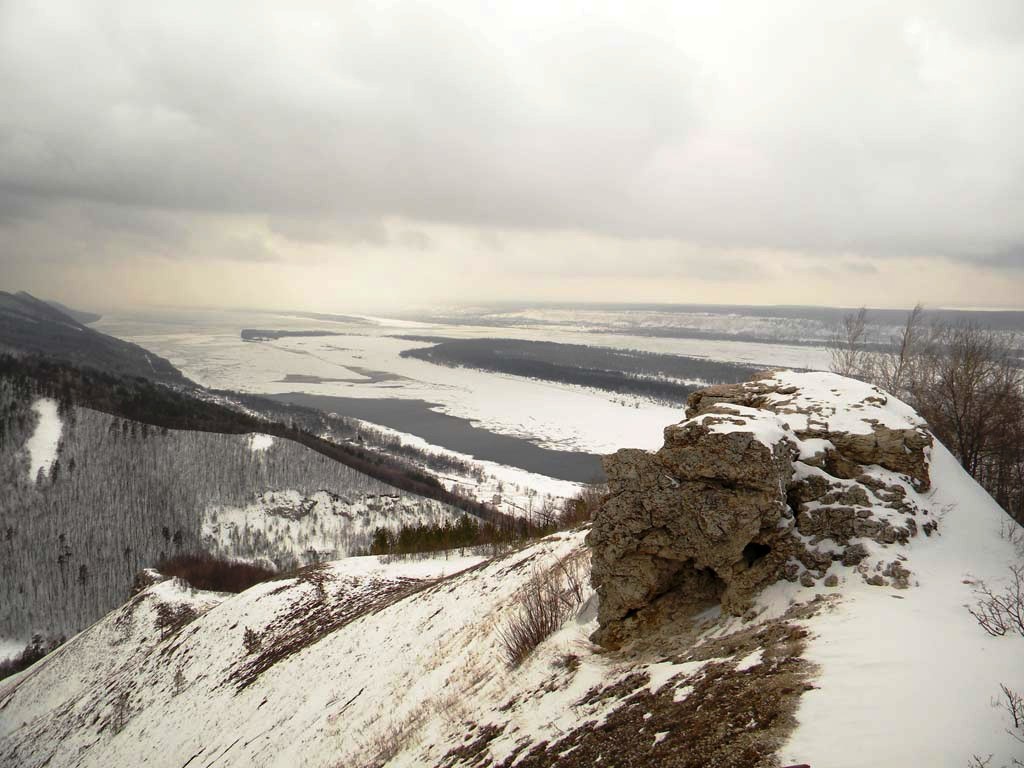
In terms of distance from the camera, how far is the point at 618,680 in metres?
7.27

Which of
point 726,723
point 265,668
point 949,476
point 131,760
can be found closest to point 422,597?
point 265,668

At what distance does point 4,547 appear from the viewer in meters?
60.7

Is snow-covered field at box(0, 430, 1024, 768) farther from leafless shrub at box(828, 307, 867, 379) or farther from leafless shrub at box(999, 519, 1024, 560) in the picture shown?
leafless shrub at box(828, 307, 867, 379)

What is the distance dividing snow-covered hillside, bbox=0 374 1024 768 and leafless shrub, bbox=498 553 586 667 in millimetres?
115

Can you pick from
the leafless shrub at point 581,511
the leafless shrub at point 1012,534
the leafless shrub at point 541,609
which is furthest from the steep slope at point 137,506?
the leafless shrub at point 1012,534

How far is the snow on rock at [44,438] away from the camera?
232 feet

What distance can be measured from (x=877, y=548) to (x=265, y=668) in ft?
57.5

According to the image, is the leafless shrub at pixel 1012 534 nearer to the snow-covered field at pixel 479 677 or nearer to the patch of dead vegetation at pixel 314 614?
the snow-covered field at pixel 479 677

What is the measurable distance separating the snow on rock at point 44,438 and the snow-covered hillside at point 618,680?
69.6 m

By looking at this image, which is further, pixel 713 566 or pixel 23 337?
pixel 23 337

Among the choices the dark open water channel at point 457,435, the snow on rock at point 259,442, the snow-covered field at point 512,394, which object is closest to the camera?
the snow on rock at point 259,442

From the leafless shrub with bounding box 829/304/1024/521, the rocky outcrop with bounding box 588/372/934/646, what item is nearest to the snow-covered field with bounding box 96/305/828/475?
the leafless shrub with bounding box 829/304/1024/521

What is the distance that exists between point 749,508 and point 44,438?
100981 millimetres

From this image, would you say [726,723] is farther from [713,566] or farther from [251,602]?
[251,602]
